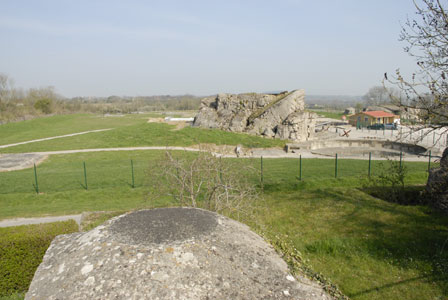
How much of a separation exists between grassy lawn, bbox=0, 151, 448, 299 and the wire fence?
6 centimetres

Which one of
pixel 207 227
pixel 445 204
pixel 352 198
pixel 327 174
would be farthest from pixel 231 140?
pixel 207 227

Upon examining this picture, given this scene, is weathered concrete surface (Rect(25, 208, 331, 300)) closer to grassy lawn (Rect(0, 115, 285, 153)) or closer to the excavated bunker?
grassy lawn (Rect(0, 115, 285, 153))

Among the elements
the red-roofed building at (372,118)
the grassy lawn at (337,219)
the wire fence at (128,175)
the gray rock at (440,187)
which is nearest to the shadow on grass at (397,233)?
the grassy lawn at (337,219)

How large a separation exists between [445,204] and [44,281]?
11267mm

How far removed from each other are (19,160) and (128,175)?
1283 cm

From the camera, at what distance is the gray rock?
10.0 meters

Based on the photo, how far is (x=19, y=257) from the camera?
766 centimetres

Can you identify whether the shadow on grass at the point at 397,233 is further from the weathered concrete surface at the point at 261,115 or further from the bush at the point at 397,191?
the weathered concrete surface at the point at 261,115

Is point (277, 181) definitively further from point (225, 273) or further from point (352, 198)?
point (225, 273)

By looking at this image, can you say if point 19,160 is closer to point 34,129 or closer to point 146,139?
point 146,139

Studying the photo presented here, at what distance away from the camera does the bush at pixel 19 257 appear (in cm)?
747

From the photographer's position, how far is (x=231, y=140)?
34.2 m

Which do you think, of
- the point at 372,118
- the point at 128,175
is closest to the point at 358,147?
the point at 128,175

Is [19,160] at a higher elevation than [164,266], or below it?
below
